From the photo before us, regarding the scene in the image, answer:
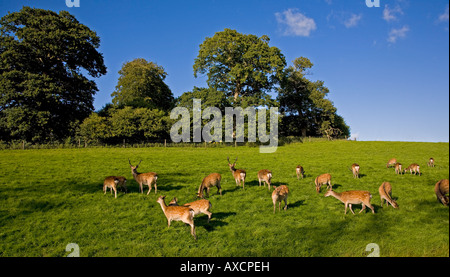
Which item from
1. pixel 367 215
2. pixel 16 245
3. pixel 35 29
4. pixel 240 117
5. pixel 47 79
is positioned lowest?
pixel 16 245

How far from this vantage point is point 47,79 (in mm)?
43656

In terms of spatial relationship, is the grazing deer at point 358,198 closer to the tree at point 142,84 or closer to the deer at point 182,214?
the deer at point 182,214

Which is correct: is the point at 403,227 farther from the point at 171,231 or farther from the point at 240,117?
the point at 240,117

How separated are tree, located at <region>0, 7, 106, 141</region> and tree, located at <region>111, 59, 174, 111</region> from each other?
64.8 feet

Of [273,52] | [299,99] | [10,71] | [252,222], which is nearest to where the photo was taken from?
[252,222]

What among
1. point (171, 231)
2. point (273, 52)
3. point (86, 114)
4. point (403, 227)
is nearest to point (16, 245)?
point (171, 231)

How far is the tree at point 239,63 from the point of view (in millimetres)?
53000

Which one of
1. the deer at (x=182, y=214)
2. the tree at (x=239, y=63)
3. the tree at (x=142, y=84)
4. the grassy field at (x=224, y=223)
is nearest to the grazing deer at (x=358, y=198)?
the grassy field at (x=224, y=223)

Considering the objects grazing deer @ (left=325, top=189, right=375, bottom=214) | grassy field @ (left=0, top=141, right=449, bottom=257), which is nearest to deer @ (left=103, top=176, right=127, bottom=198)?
grassy field @ (left=0, top=141, right=449, bottom=257)

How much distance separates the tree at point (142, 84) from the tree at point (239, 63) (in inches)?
778

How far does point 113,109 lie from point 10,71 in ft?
52.3

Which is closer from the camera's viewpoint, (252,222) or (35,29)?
(252,222)

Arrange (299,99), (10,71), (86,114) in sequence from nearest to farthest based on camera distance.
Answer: (10,71)
(86,114)
(299,99)

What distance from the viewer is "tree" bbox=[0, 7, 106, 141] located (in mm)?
42281
